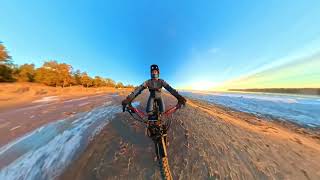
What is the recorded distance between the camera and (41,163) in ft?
23.3

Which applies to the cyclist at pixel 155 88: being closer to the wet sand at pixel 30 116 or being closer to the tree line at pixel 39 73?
the wet sand at pixel 30 116

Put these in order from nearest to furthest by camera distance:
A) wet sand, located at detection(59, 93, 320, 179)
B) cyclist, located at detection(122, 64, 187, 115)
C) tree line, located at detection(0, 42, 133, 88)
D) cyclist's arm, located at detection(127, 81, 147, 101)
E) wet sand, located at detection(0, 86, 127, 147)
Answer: wet sand, located at detection(59, 93, 320, 179)
cyclist's arm, located at detection(127, 81, 147, 101)
cyclist, located at detection(122, 64, 187, 115)
wet sand, located at detection(0, 86, 127, 147)
tree line, located at detection(0, 42, 133, 88)

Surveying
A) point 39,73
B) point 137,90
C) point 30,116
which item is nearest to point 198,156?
point 137,90

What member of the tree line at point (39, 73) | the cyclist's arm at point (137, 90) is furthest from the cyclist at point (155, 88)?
the tree line at point (39, 73)

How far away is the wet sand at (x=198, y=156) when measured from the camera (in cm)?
638

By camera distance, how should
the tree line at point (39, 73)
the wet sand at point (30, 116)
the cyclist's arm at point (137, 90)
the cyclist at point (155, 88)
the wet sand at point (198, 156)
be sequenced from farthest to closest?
the tree line at point (39, 73) → the wet sand at point (30, 116) → the cyclist at point (155, 88) → the cyclist's arm at point (137, 90) → the wet sand at point (198, 156)

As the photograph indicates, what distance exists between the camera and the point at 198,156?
7422mm

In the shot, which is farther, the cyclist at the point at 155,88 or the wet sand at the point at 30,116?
the wet sand at the point at 30,116

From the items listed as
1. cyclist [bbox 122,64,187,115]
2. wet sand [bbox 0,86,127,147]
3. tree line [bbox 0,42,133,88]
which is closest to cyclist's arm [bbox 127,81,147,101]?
cyclist [bbox 122,64,187,115]

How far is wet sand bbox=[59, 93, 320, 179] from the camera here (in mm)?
6383

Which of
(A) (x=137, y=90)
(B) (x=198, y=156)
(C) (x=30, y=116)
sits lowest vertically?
(B) (x=198, y=156)

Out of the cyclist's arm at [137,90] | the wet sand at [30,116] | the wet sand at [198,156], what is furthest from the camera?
the wet sand at [30,116]

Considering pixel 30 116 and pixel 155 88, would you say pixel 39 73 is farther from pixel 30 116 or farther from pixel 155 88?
pixel 155 88

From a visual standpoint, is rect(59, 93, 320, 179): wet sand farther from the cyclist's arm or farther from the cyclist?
the cyclist's arm
